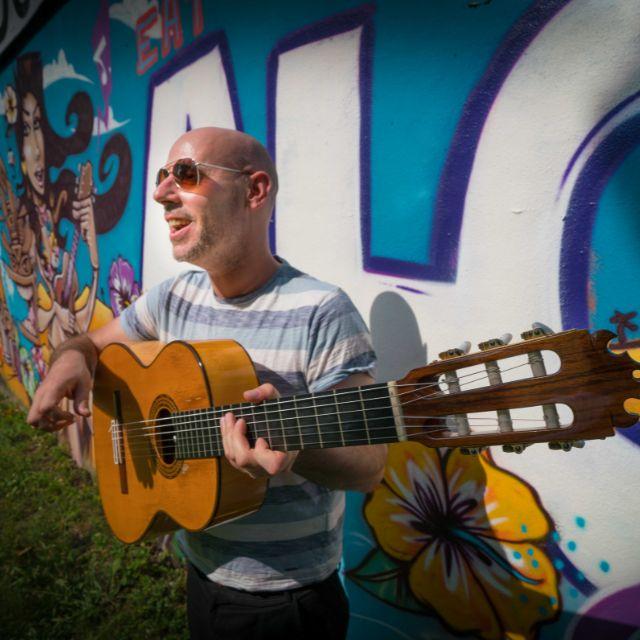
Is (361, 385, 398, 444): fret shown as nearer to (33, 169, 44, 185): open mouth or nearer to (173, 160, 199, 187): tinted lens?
(173, 160, 199, 187): tinted lens

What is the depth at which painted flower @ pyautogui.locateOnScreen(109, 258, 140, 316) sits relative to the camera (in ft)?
9.59

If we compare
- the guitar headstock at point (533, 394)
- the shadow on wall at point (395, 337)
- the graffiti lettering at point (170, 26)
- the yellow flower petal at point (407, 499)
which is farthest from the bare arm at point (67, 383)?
the graffiti lettering at point (170, 26)

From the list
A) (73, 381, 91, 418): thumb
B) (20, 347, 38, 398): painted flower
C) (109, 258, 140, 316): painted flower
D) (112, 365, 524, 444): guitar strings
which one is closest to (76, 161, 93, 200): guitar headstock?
(109, 258, 140, 316): painted flower

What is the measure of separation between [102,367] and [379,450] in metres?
1.28

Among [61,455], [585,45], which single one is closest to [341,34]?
[585,45]

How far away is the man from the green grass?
1.07 m

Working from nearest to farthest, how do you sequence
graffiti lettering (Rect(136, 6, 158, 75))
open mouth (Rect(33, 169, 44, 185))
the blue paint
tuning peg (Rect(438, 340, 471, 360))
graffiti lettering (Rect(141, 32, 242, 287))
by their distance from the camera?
tuning peg (Rect(438, 340, 471, 360)), the blue paint, graffiti lettering (Rect(141, 32, 242, 287)), graffiti lettering (Rect(136, 6, 158, 75)), open mouth (Rect(33, 169, 44, 185))

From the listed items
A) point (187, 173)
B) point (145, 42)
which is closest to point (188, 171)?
point (187, 173)

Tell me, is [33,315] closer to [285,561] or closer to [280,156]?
[280,156]

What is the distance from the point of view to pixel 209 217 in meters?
1.38

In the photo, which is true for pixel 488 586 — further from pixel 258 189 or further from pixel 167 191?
pixel 167 191

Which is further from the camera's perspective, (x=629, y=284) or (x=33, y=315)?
(x=33, y=315)

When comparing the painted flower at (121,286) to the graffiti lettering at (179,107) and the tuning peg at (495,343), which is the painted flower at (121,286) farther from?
the tuning peg at (495,343)

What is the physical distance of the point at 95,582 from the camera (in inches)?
96.4
